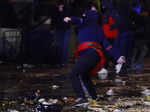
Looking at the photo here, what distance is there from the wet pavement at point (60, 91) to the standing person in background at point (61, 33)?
0.99 ft

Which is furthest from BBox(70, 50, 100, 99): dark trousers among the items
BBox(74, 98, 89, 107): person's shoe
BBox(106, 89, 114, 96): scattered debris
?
BBox(106, 89, 114, 96): scattered debris

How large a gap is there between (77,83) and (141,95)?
1.25m

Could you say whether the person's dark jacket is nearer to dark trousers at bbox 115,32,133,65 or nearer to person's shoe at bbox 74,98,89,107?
person's shoe at bbox 74,98,89,107

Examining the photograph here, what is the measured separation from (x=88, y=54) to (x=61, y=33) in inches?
113

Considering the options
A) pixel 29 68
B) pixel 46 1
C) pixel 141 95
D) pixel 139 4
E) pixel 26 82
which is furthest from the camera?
pixel 46 1

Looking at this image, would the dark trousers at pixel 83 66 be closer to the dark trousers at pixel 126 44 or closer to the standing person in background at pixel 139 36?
the dark trousers at pixel 126 44

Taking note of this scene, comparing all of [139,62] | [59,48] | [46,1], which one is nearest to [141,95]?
[139,62]

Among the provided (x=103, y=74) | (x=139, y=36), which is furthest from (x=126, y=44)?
(x=139, y=36)

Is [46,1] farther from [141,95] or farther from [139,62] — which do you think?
[141,95]

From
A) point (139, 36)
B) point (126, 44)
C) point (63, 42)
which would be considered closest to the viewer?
point (126, 44)

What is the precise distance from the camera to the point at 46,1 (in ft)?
34.0

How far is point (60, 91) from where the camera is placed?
7.22 m

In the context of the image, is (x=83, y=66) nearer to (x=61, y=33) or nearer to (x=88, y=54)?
(x=88, y=54)

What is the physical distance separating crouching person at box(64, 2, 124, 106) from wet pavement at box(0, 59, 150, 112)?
295mm
